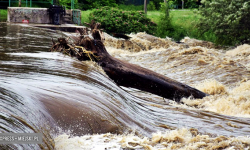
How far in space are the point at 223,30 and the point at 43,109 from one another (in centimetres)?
1829

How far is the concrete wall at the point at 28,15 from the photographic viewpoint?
792 inches

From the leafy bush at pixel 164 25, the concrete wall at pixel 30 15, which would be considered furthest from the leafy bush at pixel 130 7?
the concrete wall at pixel 30 15

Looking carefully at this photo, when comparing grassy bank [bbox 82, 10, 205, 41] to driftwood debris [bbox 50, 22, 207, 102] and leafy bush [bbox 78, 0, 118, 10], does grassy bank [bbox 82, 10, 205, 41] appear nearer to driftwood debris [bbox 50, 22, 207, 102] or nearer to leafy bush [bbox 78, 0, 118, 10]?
leafy bush [bbox 78, 0, 118, 10]

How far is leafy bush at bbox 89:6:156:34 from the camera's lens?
25.6 meters

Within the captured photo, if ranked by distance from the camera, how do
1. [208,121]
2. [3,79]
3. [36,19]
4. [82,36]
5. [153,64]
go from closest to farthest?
[3,79], [208,121], [82,36], [153,64], [36,19]

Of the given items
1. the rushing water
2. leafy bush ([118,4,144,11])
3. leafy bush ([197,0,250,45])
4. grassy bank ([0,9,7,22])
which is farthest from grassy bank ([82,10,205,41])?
the rushing water

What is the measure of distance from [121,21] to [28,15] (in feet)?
24.7

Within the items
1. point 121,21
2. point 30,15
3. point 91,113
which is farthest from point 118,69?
point 121,21

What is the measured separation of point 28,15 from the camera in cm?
2027

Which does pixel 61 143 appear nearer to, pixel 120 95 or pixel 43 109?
Answer: pixel 43 109

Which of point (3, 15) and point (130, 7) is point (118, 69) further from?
point (130, 7)

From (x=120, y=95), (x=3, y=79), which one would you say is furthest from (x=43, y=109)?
(x=120, y=95)

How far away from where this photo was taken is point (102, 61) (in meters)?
7.34

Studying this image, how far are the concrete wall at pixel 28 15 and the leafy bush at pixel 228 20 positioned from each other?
8.88 meters
